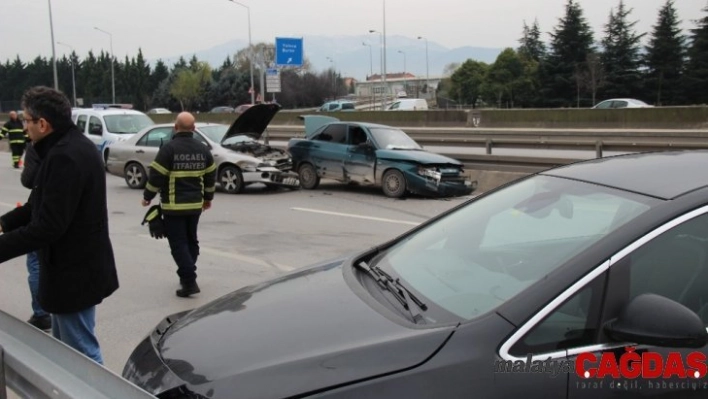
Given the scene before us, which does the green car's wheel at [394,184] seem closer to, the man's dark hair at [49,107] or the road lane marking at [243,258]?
the road lane marking at [243,258]

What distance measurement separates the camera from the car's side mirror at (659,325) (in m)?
2.02

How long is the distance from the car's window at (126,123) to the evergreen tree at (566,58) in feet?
145

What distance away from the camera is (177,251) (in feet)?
19.6

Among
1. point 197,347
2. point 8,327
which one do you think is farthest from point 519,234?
point 8,327

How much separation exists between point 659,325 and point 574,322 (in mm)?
267

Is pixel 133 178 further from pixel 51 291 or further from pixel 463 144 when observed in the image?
pixel 51 291

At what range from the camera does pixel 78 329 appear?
3473 millimetres

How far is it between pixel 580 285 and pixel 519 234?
0.77 meters

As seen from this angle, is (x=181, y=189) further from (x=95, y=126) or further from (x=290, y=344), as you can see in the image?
(x=95, y=126)

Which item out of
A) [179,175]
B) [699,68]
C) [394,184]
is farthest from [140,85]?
[179,175]

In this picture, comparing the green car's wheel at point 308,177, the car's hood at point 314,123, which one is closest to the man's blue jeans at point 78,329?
the green car's wheel at point 308,177

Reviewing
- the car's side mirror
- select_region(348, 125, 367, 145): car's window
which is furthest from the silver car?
the car's side mirror

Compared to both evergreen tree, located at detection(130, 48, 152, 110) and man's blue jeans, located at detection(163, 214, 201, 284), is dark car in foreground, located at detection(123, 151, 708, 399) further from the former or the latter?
evergreen tree, located at detection(130, 48, 152, 110)

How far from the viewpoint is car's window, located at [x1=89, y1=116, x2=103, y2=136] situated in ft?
55.4
